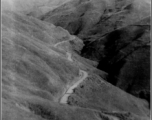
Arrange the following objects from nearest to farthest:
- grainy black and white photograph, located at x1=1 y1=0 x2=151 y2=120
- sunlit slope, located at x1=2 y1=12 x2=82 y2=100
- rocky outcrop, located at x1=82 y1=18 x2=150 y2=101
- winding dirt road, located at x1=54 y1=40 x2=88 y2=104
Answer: grainy black and white photograph, located at x1=1 y1=0 x2=151 y2=120
sunlit slope, located at x1=2 y1=12 x2=82 y2=100
winding dirt road, located at x1=54 y1=40 x2=88 y2=104
rocky outcrop, located at x1=82 y1=18 x2=150 y2=101

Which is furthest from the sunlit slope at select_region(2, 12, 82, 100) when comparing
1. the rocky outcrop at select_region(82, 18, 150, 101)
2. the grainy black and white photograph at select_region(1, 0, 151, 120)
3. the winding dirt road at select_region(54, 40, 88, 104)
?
the rocky outcrop at select_region(82, 18, 150, 101)

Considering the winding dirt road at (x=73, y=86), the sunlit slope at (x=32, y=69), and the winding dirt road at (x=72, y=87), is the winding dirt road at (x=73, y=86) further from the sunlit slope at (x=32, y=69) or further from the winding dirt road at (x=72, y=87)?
the sunlit slope at (x=32, y=69)

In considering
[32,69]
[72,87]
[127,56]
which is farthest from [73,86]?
[127,56]

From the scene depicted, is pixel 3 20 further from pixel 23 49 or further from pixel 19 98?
pixel 19 98

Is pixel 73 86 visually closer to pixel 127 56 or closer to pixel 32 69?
pixel 32 69

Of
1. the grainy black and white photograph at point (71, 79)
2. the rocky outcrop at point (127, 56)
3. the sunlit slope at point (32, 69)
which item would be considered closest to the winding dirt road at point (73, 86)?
the grainy black and white photograph at point (71, 79)

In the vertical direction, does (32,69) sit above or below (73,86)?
above

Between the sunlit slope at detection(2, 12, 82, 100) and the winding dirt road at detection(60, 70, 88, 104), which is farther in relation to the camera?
the winding dirt road at detection(60, 70, 88, 104)

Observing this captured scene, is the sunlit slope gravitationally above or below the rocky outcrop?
below

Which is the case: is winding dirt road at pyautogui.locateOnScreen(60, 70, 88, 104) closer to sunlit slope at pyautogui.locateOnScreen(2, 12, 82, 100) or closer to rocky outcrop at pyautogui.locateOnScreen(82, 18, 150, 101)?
sunlit slope at pyautogui.locateOnScreen(2, 12, 82, 100)

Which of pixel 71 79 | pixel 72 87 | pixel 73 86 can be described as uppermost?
pixel 71 79

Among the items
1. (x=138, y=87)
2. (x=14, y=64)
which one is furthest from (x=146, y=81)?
(x=14, y=64)
